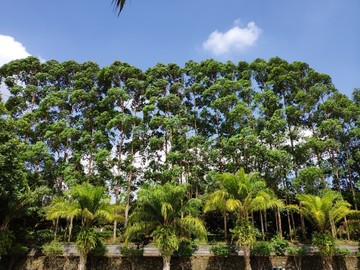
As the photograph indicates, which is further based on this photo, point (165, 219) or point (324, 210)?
point (324, 210)

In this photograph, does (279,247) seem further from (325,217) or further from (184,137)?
(184,137)

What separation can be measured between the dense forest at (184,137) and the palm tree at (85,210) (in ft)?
12.3

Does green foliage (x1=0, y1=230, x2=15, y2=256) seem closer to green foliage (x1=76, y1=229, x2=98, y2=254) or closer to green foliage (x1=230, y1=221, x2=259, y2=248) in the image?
green foliage (x1=76, y1=229, x2=98, y2=254)

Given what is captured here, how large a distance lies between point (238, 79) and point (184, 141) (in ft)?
25.6

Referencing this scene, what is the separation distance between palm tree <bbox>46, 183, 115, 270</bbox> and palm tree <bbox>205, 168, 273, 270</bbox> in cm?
530

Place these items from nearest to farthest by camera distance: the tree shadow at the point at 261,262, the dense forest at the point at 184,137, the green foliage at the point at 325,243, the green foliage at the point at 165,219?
the green foliage at the point at 165,219, the green foliage at the point at 325,243, the tree shadow at the point at 261,262, the dense forest at the point at 184,137

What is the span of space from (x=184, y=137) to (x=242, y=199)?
32.3ft

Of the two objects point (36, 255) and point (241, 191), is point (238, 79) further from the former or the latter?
point (36, 255)

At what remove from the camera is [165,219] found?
49.6ft

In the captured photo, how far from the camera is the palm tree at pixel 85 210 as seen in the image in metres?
15.0

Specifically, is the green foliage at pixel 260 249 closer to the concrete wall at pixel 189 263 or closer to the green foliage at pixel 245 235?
the concrete wall at pixel 189 263

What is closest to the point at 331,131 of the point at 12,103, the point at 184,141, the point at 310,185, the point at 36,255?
the point at 310,185

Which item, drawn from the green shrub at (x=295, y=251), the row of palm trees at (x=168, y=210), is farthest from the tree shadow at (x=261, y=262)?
the row of palm trees at (x=168, y=210)

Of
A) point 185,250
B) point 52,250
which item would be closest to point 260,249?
point 185,250
